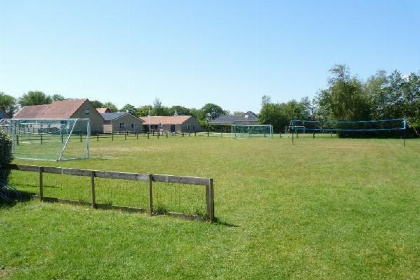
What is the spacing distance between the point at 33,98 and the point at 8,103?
8816 millimetres

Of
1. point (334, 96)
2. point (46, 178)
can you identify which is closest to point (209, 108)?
point (334, 96)

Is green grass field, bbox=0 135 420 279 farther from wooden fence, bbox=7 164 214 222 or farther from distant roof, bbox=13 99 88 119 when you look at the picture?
distant roof, bbox=13 99 88 119

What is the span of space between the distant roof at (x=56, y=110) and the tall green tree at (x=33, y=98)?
4925 cm

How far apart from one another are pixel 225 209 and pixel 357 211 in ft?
10.2

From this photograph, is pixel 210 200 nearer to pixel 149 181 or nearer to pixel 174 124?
pixel 149 181

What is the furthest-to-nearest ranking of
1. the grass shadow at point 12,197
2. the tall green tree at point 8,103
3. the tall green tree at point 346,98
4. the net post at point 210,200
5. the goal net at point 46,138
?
1. the tall green tree at point 8,103
2. the tall green tree at point 346,98
3. the goal net at point 46,138
4. the grass shadow at point 12,197
5. the net post at point 210,200

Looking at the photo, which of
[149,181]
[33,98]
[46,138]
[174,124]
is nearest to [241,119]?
[174,124]

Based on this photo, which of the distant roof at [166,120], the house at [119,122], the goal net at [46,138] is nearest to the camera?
the goal net at [46,138]

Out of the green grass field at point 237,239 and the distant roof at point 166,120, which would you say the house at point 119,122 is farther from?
the green grass field at point 237,239

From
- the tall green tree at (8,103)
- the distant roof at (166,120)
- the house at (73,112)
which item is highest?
the tall green tree at (8,103)

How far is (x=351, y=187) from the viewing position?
1151 cm

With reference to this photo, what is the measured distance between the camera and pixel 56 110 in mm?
67562

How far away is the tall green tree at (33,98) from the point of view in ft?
391

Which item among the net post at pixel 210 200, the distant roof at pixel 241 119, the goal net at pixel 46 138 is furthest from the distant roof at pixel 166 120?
the net post at pixel 210 200
